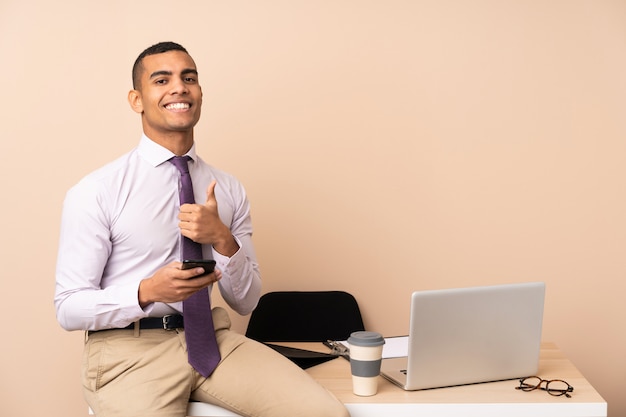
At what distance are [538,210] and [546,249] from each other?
0.58ft

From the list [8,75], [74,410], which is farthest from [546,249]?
[8,75]

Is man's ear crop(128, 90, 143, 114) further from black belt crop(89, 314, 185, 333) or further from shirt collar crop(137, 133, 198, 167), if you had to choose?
black belt crop(89, 314, 185, 333)

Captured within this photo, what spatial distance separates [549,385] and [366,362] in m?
0.56

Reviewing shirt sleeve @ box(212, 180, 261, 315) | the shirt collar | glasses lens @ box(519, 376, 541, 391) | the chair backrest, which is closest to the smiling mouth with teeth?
the shirt collar

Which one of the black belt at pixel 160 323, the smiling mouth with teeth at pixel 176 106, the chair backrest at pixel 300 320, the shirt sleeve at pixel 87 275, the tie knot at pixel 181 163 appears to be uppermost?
the smiling mouth with teeth at pixel 176 106

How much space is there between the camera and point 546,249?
11.2 ft

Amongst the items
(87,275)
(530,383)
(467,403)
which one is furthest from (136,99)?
(530,383)

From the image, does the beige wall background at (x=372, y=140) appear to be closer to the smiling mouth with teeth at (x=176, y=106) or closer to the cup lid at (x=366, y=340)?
the smiling mouth with teeth at (x=176, y=106)

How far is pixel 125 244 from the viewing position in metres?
2.39

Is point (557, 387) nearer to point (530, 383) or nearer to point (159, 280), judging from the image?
point (530, 383)

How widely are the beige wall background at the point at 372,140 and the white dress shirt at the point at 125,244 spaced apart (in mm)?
893

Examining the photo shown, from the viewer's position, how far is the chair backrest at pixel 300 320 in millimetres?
3279

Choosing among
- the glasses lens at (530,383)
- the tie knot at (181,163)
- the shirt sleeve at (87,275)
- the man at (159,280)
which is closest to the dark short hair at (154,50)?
the man at (159,280)

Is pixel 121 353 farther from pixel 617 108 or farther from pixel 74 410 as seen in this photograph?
pixel 617 108
